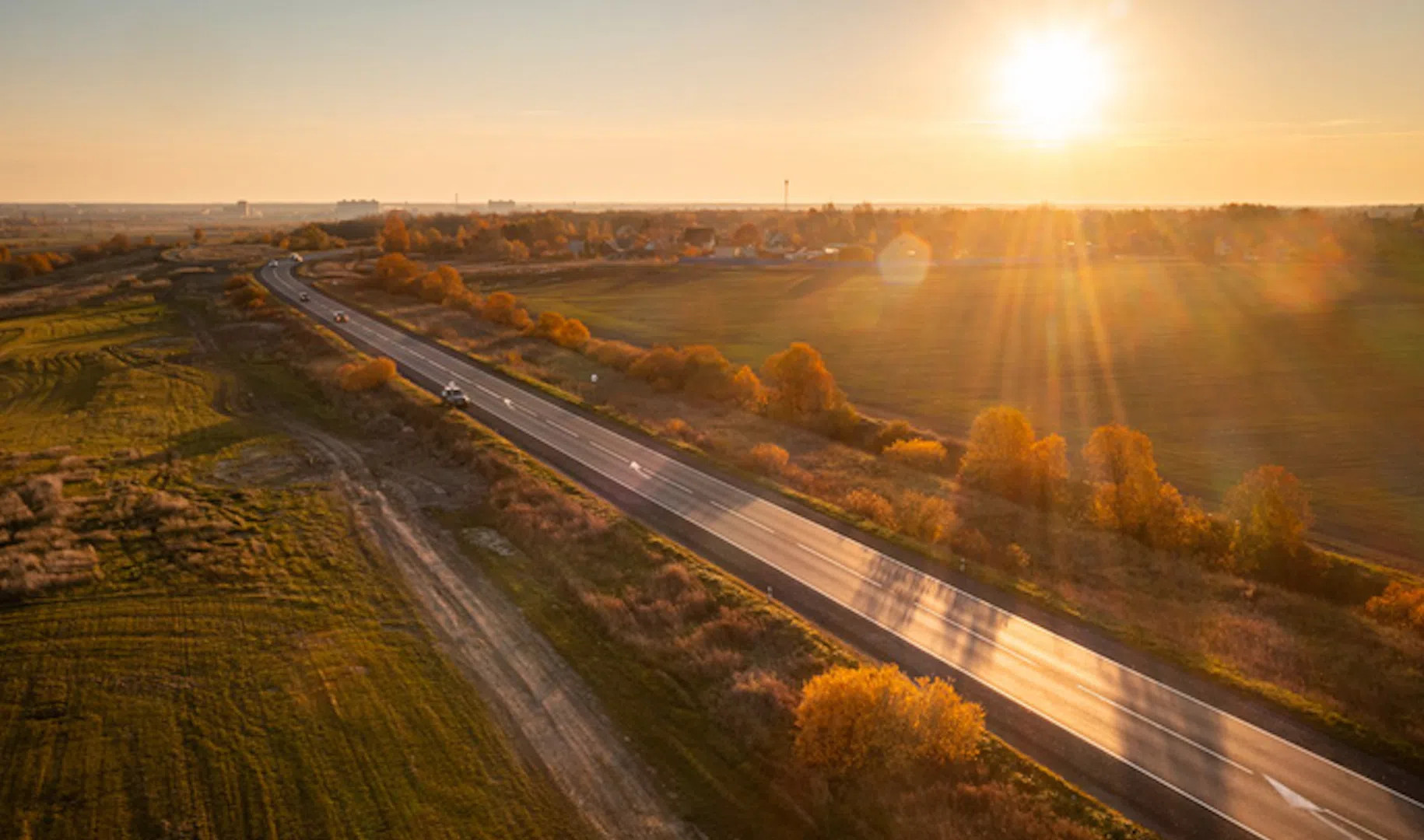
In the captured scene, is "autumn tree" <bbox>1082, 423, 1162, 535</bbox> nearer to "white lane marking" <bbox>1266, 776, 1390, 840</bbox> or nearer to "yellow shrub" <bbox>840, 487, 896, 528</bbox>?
"yellow shrub" <bbox>840, 487, 896, 528</bbox>

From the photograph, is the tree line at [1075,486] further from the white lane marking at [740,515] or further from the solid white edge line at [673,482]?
the solid white edge line at [673,482]

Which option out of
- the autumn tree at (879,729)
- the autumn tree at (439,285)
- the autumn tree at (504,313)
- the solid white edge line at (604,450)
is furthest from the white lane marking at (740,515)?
the autumn tree at (439,285)

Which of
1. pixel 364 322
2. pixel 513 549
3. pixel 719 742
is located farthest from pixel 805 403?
pixel 364 322

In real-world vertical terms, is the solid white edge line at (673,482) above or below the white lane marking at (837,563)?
above

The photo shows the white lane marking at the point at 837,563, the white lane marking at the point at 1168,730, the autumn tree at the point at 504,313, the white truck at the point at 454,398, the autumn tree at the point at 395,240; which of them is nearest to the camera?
the white lane marking at the point at 1168,730

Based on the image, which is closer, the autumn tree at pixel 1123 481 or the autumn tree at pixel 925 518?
the autumn tree at pixel 925 518

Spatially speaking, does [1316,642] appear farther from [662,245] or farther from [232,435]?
[662,245]

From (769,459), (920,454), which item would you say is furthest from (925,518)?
(920,454)
